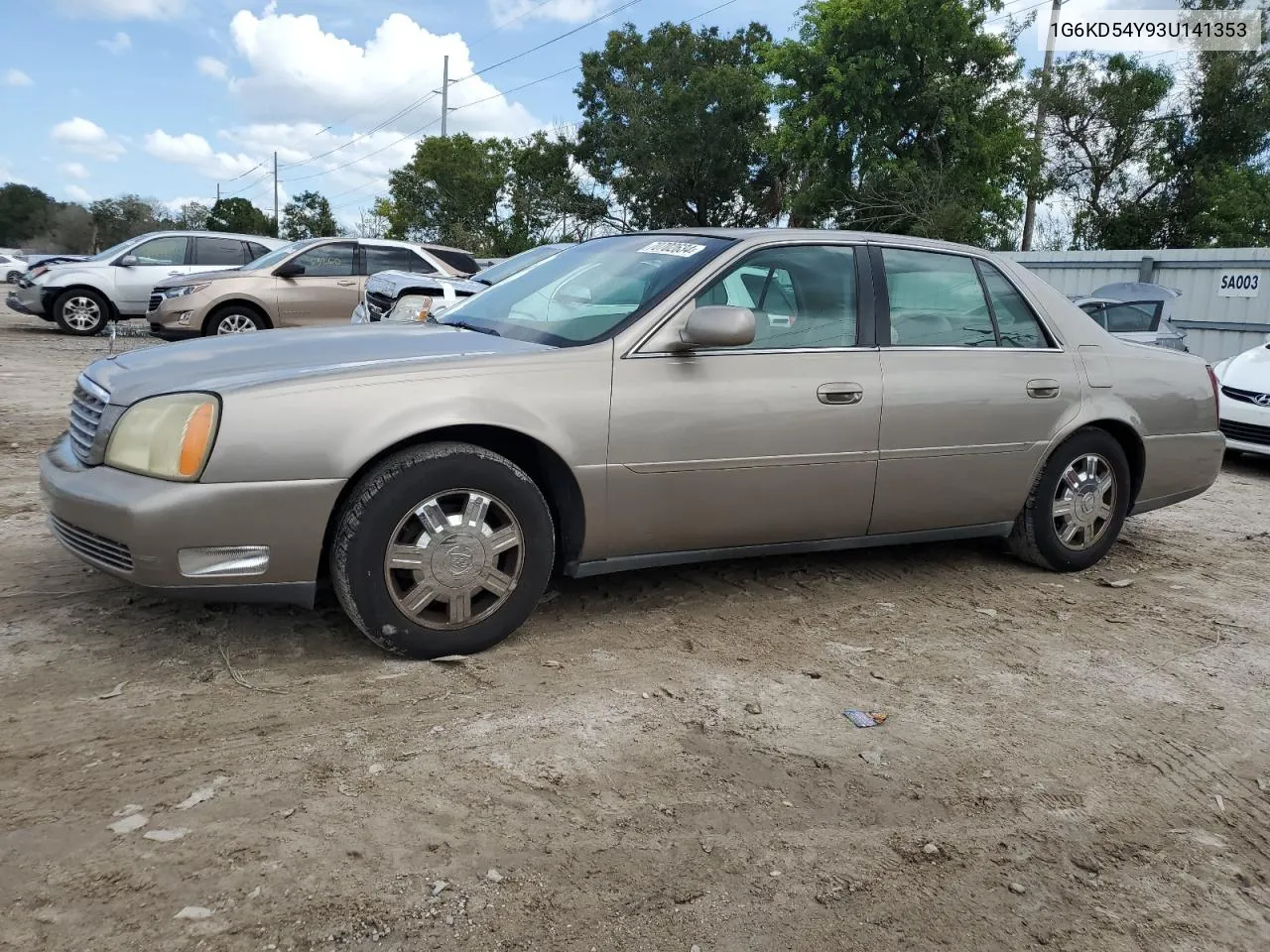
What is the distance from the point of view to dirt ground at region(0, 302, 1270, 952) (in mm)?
2309

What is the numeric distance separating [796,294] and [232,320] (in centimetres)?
1011

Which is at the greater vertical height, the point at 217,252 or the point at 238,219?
the point at 238,219

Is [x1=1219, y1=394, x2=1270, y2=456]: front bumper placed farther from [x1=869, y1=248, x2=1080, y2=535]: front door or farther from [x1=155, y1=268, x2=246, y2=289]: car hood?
[x1=155, y1=268, x2=246, y2=289]: car hood

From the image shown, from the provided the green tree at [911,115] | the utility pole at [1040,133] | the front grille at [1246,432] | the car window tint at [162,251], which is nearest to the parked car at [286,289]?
the car window tint at [162,251]

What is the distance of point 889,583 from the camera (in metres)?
4.89

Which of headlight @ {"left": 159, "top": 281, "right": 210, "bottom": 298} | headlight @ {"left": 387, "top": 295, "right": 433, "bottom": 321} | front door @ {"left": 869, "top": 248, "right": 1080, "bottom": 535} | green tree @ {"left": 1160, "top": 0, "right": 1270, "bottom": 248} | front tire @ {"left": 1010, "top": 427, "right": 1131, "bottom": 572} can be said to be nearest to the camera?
front door @ {"left": 869, "top": 248, "right": 1080, "bottom": 535}

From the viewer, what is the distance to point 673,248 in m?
4.38

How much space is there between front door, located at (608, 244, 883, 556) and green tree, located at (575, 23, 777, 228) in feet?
130

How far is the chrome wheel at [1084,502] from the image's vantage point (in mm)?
5020

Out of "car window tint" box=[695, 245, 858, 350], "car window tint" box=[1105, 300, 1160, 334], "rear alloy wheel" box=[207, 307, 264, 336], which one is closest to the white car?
"car window tint" box=[1105, 300, 1160, 334]

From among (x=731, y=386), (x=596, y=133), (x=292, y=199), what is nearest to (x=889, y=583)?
(x=731, y=386)

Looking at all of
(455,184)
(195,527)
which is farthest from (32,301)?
(455,184)

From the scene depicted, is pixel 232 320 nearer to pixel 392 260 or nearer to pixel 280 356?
pixel 392 260

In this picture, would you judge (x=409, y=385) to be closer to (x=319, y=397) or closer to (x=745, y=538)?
(x=319, y=397)
